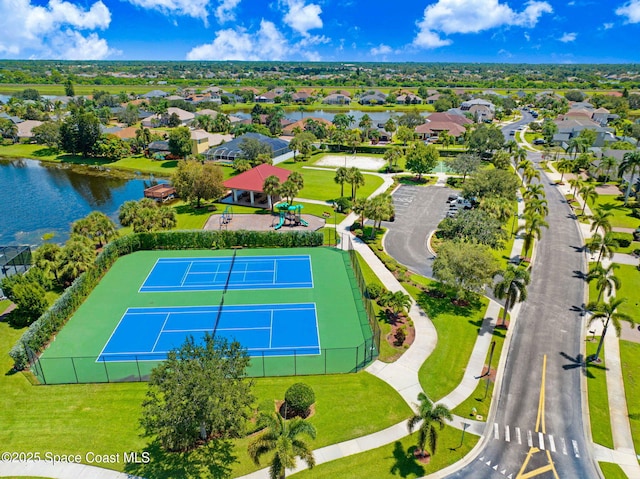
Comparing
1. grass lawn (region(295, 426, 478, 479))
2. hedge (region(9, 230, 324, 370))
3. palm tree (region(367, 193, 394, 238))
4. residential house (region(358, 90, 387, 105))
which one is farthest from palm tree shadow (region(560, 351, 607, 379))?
Result: residential house (region(358, 90, 387, 105))

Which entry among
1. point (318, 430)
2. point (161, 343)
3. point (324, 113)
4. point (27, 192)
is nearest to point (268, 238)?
point (161, 343)

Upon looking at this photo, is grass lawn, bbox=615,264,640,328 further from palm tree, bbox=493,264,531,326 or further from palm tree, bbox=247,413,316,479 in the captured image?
palm tree, bbox=247,413,316,479

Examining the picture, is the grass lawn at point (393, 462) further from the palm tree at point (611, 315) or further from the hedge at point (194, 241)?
the hedge at point (194, 241)

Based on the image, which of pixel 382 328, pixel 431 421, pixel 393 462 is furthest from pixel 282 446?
pixel 382 328

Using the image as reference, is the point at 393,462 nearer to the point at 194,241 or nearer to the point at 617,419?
the point at 617,419

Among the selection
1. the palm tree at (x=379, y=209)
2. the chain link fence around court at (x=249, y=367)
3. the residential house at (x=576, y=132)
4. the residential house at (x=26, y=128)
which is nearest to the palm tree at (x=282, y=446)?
the chain link fence around court at (x=249, y=367)

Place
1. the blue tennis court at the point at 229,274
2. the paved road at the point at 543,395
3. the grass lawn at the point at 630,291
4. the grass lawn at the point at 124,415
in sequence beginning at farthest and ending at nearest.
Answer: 1. the blue tennis court at the point at 229,274
2. the grass lawn at the point at 630,291
3. the grass lawn at the point at 124,415
4. the paved road at the point at 543,395

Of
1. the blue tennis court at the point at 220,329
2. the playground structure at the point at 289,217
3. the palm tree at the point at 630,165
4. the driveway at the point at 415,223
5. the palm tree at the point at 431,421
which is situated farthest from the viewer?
the palm tree at the point at 630,165
